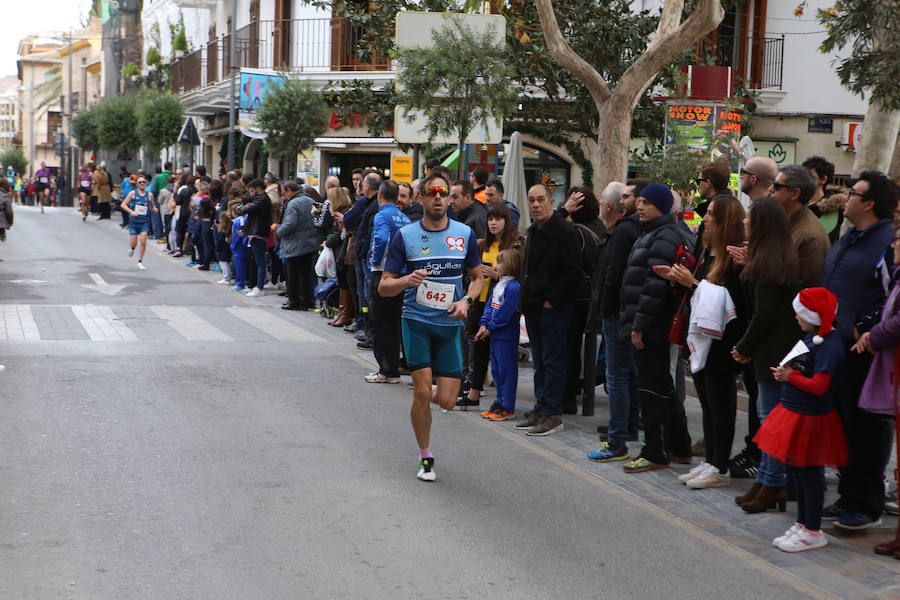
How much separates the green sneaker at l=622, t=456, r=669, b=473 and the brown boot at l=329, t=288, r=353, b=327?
25.5 ft

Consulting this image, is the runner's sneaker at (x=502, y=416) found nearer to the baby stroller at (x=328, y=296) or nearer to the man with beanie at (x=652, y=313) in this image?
the man with beanie at (x=652, y=313)

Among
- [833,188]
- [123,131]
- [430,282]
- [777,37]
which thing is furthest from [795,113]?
[123,131]

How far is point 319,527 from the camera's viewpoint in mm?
6273

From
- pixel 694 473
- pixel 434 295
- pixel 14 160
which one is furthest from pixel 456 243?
pixel 14 160

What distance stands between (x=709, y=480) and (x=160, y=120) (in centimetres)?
3395

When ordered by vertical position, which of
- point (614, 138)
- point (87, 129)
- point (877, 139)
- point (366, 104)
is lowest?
point (614, 138)

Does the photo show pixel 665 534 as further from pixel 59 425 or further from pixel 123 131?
pixel 123 131

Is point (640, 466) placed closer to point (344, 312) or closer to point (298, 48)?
point (344, 312)

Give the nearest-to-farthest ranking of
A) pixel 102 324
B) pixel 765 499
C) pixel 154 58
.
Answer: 1. pixel 765 499
2. pixel 102 324
3. pixel 154 58

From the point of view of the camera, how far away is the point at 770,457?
702cm

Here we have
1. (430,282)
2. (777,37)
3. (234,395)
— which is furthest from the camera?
(777,37)

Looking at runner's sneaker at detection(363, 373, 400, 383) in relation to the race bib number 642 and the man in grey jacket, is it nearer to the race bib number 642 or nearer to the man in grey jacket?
the race bib number 642

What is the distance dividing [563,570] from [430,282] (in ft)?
8.37

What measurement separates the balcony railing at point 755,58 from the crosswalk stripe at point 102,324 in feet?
52.5
